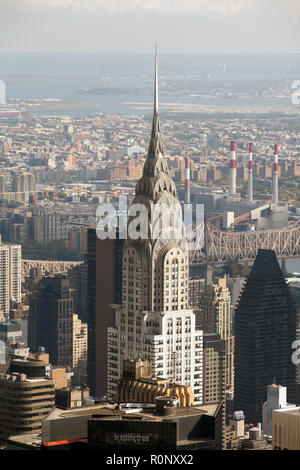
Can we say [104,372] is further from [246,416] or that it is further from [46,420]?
[46,420]

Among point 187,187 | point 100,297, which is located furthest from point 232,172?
point 100,297

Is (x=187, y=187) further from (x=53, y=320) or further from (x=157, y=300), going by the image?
(x=157, y=300)

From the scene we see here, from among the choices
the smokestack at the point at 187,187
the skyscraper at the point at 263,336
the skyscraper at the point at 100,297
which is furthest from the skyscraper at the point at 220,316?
the smokestack at the point at 187,187

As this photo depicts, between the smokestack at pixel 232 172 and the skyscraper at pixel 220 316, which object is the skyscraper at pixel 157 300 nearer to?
the skyscraper at pixel 220 316

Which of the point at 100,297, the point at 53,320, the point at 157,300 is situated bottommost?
the point at 53,320
